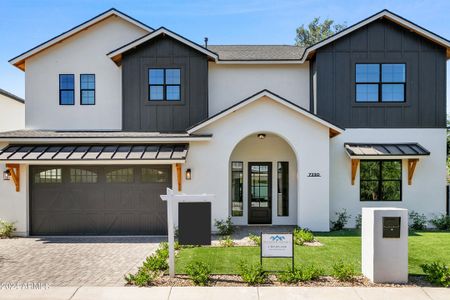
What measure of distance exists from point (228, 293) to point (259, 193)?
7.77 metres

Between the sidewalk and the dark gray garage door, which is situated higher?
the dark gray garage door

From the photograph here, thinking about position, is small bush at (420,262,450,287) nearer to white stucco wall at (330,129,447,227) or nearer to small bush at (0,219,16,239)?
white stucco wall at (330,129,447,227)

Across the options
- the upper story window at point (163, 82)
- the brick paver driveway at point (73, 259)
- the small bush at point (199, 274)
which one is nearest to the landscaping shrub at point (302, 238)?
the small bush at point (199, 274)

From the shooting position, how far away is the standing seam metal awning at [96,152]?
38.7 feet

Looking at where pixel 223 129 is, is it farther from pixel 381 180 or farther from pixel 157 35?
pixel 381 180

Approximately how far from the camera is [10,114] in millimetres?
A: 21891

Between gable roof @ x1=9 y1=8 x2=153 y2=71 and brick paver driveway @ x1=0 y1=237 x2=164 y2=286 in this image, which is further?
gable roof @ x1=9 y1=8 x2=153 y2=71

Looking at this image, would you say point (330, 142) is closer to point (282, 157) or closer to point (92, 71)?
point (282, 157)

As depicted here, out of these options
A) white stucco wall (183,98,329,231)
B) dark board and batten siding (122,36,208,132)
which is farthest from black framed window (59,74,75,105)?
white stucco wall (183,98,329,231)

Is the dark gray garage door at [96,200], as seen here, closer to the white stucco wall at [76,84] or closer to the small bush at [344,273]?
the white stucco wall at [76,84]

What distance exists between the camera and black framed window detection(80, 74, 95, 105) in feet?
48.8

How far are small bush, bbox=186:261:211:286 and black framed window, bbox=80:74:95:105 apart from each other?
1000 cm

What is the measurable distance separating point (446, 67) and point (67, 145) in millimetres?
15479

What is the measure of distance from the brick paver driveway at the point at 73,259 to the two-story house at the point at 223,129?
112cm
